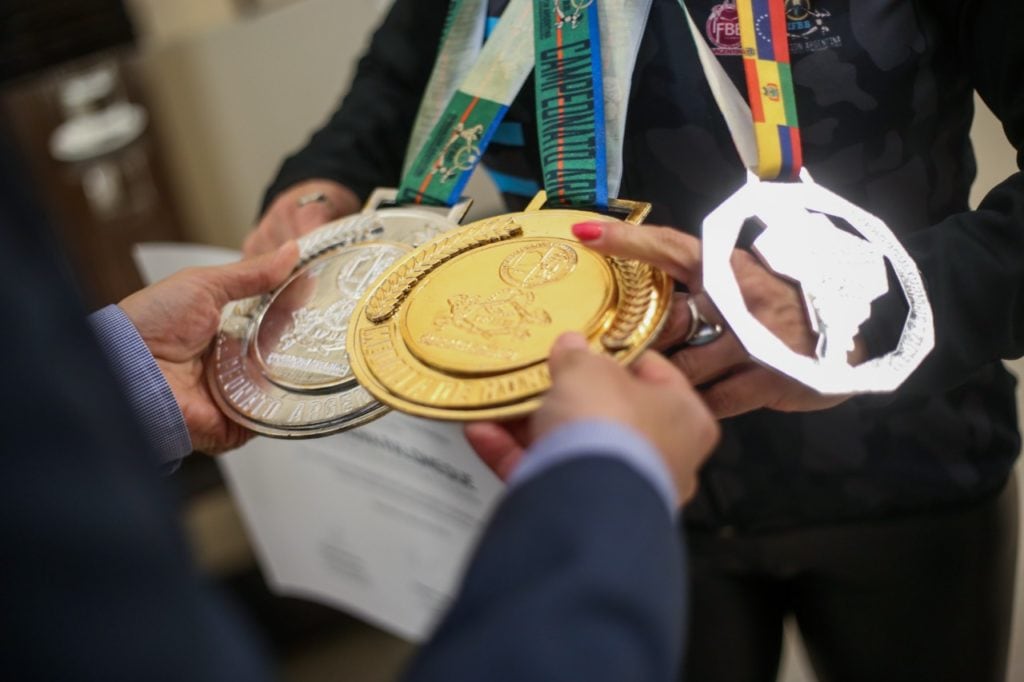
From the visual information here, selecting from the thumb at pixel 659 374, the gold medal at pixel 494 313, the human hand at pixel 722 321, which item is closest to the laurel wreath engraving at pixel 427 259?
the gold medal at pixel 494 313

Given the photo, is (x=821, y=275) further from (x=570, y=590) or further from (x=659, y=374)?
(x=570, y=590)

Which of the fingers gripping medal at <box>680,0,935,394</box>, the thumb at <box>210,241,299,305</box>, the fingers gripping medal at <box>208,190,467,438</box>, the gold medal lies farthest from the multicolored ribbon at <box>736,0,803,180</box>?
A: the thumb at <box>210,241,299,305</box>

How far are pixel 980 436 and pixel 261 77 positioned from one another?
1.06 metres

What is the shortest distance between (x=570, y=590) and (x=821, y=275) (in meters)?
0.32

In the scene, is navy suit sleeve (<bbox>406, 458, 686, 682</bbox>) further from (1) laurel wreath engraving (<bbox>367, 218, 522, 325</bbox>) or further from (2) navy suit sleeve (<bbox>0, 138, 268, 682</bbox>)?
(1) laurel wreath engraving (<bbox>367, 218, 522, 325</bbox>)

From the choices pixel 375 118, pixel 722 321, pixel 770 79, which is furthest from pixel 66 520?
pixel 375 118

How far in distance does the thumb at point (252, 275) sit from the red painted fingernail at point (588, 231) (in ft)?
0.99

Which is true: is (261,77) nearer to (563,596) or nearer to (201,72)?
(201,72)

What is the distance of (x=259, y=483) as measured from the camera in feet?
4.33

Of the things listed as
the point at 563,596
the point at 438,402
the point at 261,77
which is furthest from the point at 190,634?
the point at 261,77

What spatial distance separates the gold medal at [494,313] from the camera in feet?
1.94

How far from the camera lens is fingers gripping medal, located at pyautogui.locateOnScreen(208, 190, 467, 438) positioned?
71 cm

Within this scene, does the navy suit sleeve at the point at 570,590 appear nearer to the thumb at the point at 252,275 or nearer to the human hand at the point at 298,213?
the thumb at the point at 252,275

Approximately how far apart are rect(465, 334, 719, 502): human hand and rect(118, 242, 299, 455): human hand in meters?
0.36
